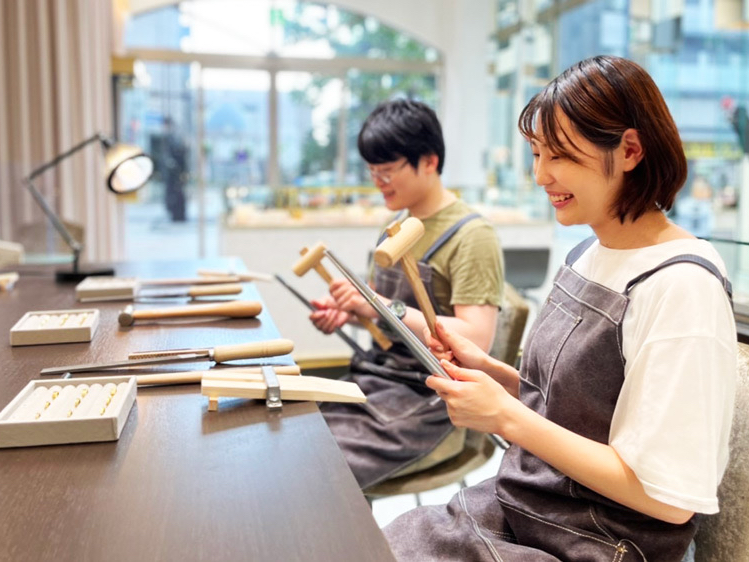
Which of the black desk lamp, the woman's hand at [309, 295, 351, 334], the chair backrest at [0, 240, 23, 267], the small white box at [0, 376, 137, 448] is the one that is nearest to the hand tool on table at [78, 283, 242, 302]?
the woman's hand at [309, 295, 351, 334]

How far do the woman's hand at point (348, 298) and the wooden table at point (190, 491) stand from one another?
0.69 meters

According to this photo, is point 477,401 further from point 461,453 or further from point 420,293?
point 461,453

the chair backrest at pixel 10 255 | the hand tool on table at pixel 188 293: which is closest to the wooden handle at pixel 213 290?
the hand tool on table at pixel 188 293

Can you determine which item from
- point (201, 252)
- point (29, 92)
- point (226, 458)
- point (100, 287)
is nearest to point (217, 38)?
point (201, 252)

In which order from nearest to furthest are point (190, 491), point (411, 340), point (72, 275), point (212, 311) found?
point (190, 491)
point (411, 340)
point (212, 311)
point (72, 275)

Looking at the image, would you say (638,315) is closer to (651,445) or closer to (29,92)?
(651,445)

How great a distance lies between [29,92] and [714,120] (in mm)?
5363

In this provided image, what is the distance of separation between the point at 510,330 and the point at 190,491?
43.7 inches

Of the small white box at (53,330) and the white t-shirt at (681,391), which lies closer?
the white t-shirt at (681,391)

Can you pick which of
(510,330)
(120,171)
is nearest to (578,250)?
(510,330)

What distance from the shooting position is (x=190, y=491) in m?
0.80

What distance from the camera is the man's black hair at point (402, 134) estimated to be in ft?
5.68

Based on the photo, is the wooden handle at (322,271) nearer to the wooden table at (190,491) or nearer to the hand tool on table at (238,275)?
the hand tool on table at (238,275)

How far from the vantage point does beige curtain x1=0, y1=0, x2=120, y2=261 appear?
203 inches
